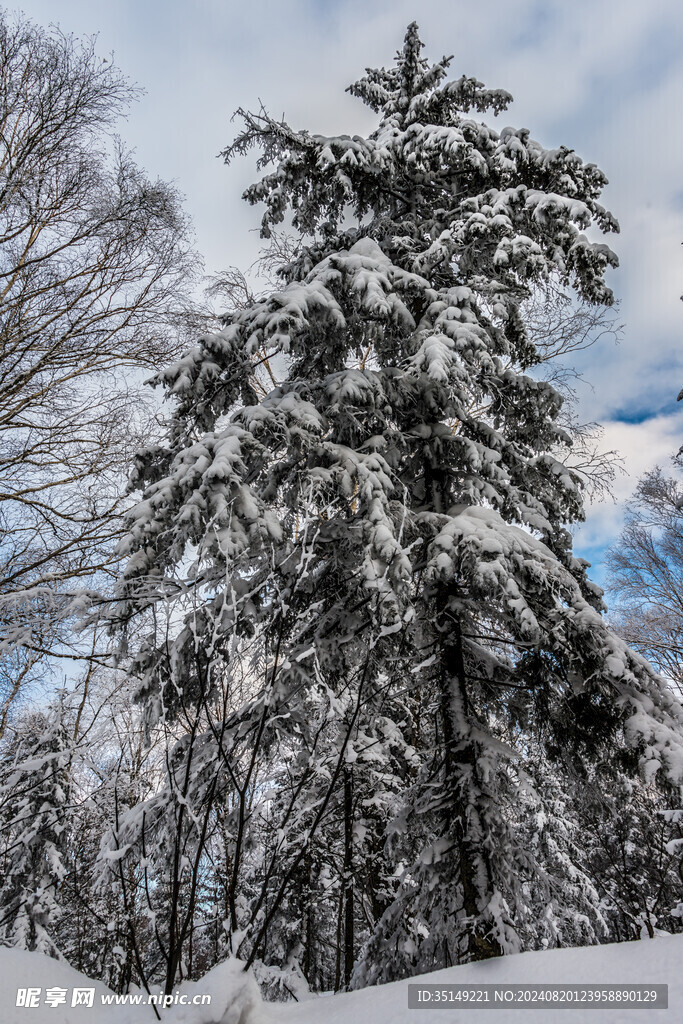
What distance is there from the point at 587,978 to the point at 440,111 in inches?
324

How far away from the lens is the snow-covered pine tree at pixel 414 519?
400cm

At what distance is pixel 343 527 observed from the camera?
477cm

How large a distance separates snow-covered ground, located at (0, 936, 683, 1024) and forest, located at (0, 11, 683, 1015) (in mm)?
173

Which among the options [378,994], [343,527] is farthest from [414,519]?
[378,994]

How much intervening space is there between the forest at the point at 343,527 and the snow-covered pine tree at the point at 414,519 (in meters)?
0.03

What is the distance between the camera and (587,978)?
7.38ft

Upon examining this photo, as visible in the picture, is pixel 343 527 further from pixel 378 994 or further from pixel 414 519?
pixel 378 994

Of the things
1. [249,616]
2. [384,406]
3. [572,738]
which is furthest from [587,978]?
[384,406]

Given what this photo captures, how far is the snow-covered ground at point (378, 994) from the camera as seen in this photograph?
2004 mm

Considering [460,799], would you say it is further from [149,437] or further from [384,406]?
[149,437]

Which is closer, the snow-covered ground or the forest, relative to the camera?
the snow-covered ground

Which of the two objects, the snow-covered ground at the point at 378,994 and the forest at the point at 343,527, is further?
the forest at the point at 343,527

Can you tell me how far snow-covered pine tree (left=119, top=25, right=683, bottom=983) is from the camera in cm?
400

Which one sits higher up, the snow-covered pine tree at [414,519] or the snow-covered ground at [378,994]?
the snow-covered pine tree at [414,519]
